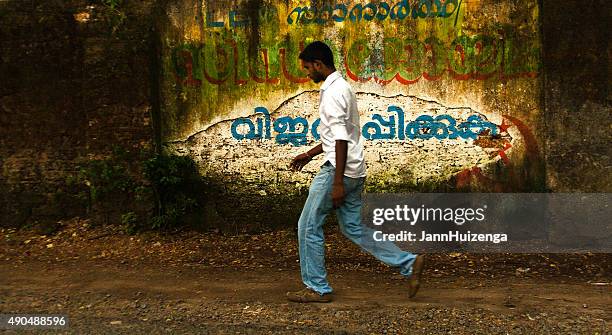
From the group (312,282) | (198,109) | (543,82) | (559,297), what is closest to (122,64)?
(198,109)

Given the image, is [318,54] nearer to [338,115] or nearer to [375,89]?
[338,115]

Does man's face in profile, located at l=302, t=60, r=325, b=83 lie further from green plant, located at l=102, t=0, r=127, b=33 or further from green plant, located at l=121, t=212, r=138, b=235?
green plant, located at l=121, t=212, r=138, b=235

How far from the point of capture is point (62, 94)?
20.0 feet

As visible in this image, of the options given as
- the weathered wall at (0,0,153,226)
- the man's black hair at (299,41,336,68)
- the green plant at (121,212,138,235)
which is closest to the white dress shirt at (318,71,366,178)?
the man's black hair at (299,41,336,68)

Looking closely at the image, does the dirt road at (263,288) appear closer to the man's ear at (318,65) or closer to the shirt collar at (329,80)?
the shirt collar at (329,80)

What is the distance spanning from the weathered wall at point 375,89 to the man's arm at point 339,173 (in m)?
1.98

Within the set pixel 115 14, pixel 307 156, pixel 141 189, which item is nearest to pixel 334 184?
pixel 307 156

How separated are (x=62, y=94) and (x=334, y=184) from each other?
134 inches

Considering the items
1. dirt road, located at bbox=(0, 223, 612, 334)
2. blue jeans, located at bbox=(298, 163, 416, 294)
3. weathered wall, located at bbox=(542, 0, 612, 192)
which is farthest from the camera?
weathered wall, located at bbox=(542, 0, 612, 192)

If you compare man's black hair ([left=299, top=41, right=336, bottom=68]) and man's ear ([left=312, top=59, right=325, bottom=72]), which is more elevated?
man's black hair ([left=299, top=41, right=336, bottom=68])

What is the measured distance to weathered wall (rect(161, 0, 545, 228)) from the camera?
18.9 ft

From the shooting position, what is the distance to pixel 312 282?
428 cm

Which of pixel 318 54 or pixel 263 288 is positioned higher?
pixel 318 54

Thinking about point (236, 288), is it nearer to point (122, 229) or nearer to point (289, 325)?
point (289, 325)
